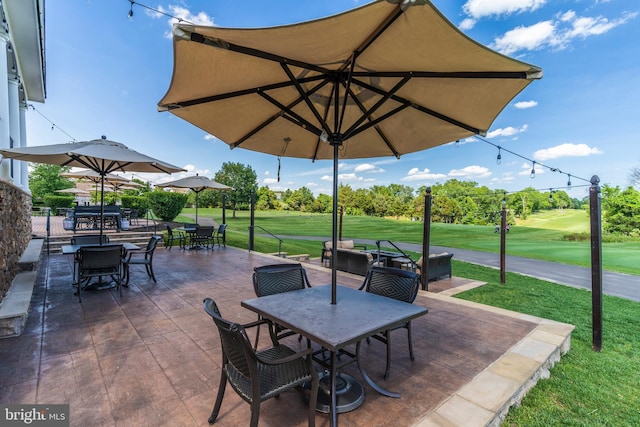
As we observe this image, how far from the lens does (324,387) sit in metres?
1.99

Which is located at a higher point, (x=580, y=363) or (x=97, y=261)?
(x=97, y=261)

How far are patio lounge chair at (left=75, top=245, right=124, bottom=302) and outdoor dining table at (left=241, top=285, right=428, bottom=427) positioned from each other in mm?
3246

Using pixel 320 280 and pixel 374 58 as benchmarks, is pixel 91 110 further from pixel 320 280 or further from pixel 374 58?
pixel 374 58

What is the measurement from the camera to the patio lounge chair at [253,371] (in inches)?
55.7

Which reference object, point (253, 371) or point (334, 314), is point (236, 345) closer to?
point (253, 371)

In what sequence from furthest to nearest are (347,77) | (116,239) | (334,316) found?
(116,239) < (347,77) < (334,316)

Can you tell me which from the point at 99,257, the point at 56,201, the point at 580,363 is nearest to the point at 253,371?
the point at 580,363

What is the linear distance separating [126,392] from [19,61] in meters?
9.77

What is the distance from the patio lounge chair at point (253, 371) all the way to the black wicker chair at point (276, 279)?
80 centimetres

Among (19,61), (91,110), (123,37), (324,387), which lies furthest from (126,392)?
(91,110)

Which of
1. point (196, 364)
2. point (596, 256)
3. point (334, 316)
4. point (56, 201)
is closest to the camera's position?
point (334, 316)

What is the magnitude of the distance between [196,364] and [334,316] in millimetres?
1383

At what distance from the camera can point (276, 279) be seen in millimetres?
2709

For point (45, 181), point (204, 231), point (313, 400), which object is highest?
point (45, 181)
